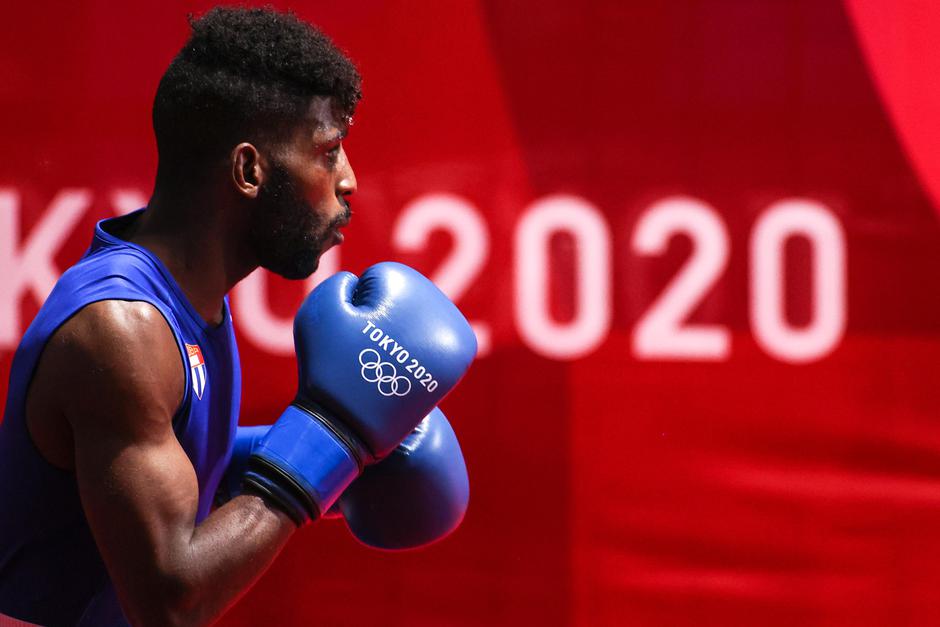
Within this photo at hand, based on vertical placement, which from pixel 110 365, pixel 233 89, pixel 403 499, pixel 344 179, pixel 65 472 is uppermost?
pixel 233 89

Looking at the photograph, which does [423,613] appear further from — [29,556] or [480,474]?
[29,556]

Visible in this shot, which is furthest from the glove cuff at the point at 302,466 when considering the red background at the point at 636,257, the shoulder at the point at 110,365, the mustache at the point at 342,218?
the red background at the point at 636,257

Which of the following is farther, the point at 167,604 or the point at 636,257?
the point at 636,257

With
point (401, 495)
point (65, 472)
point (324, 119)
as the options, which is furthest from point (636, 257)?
point (65, 472)

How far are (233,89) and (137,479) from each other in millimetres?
408

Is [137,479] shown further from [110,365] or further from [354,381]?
[354,381]

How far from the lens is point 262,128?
1.14 m

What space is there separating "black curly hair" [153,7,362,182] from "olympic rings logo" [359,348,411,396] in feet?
0.81

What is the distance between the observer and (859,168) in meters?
1.80

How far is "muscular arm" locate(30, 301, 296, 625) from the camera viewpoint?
971 mm

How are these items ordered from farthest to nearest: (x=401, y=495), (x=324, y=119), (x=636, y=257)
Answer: (x=636, y=257), (x=401, y=495), (x=324, y=119)

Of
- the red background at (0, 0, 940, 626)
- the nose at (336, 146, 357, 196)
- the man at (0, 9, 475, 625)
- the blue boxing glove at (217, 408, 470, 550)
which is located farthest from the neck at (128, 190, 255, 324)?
the red background at (0, 0, 940, 626)

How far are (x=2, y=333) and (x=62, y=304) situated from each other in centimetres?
94

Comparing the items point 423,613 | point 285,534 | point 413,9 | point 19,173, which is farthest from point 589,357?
point 19,173
